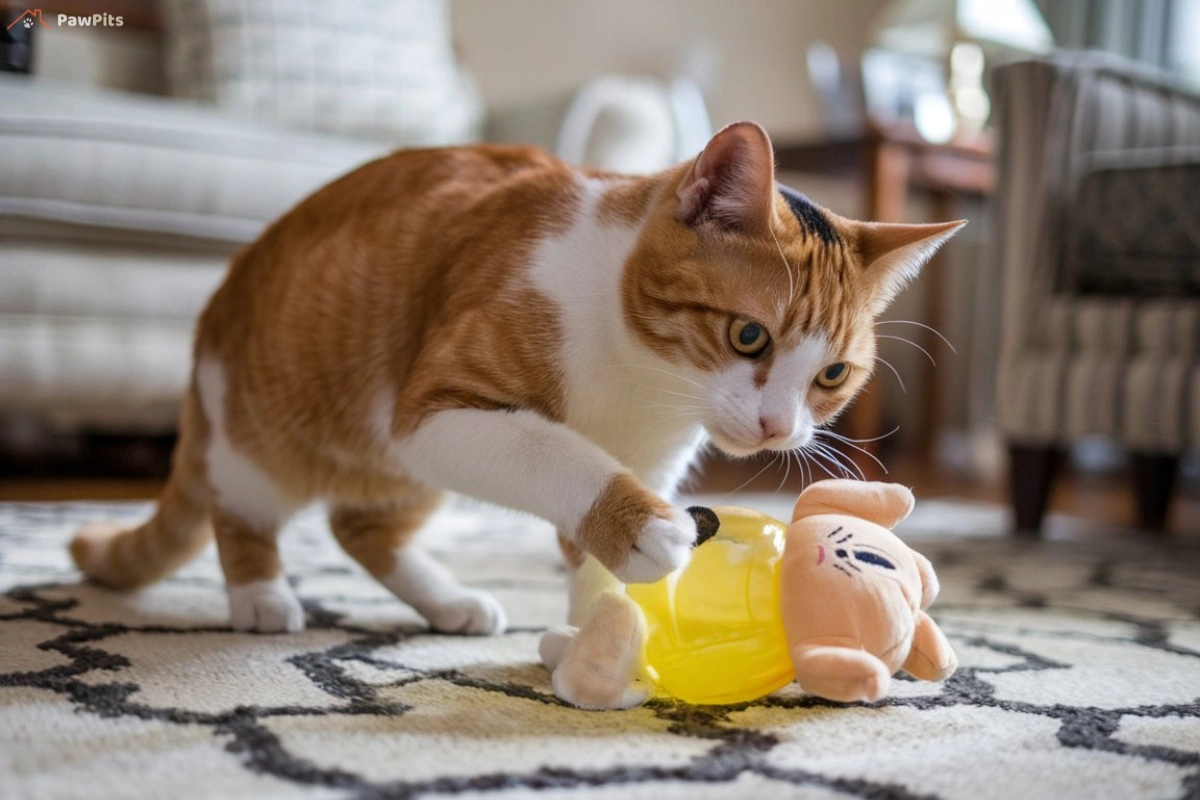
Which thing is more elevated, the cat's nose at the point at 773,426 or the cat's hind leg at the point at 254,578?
the cat's nose at the point at 773,426

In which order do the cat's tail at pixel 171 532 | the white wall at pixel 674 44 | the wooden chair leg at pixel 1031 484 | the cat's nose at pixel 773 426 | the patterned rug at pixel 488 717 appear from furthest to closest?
the white wall at pixel 674 44 → the wooden chair leg at pixel 1031 484 → the cat's tail at pixel 171 532 → the cat's nose at pixel 773 426 → the patterned rug at pixel 488 717

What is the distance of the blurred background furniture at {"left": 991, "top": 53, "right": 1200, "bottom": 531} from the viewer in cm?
190

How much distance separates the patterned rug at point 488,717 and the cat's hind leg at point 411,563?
1.3 inches

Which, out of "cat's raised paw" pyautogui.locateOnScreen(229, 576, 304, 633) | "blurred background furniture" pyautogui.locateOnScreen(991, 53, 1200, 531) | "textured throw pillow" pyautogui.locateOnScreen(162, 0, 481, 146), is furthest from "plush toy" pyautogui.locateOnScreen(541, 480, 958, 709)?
"textured throw pillow" pyautogui.locateOnScreen(162, 0, 481, 146)

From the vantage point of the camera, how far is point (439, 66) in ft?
9.41

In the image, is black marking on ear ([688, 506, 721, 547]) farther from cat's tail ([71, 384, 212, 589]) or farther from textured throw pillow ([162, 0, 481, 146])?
textured throw pillow ([162, 0, 481, 146])

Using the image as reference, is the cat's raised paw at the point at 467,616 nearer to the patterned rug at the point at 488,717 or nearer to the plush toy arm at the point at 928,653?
the patterned rug at the point at 488,717

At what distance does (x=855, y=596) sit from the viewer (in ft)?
2.62

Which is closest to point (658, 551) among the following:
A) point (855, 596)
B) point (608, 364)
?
point (855, 596)

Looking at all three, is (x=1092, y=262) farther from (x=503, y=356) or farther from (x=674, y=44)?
(x=674, y=44)

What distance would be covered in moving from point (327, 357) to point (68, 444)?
219cm

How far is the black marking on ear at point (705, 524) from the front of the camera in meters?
0.86

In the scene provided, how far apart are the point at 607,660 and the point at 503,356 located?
0.29 meters

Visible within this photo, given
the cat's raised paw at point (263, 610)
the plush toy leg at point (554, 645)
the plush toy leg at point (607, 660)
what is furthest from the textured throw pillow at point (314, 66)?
the plush toy leg at point (607, 660)
